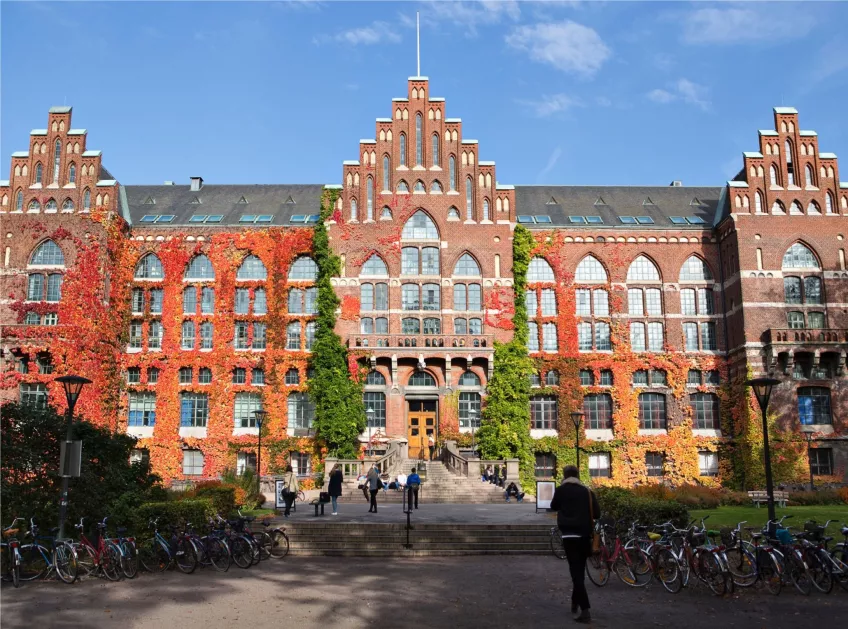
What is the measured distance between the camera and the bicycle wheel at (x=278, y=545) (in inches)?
876

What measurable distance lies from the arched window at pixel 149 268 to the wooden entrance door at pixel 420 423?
1856 centimetres

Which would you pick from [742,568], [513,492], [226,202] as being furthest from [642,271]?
[742,568]

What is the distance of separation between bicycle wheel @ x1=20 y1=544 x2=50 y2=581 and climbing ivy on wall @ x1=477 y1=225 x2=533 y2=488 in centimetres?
3067

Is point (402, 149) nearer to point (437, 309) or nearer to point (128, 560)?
point (437, 309)

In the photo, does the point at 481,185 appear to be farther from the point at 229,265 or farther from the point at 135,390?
the point at 135,390

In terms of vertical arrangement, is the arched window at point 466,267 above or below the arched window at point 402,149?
Result: below

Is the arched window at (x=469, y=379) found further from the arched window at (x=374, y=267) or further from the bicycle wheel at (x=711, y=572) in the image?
the bicycle wheel at (x=711, y=572)

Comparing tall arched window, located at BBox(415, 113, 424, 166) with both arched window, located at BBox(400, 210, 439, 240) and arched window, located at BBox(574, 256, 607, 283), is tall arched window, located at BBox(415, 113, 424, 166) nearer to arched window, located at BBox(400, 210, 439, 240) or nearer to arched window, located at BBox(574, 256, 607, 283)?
arched window, located at BBox(400, 210, 439, 240)

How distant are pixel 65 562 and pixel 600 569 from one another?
11.9 metres

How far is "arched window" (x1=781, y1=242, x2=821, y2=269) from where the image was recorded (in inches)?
1948

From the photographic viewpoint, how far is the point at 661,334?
51.6 metres

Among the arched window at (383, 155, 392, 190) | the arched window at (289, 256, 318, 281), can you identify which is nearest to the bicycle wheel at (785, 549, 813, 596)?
the arched window at (383, 155, 392, 190)

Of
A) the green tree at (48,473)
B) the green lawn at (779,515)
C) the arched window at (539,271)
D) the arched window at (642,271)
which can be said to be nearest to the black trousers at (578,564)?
the green lawn at (779,515)

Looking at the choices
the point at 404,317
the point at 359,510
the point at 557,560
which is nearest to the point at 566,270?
the point at 404,317
